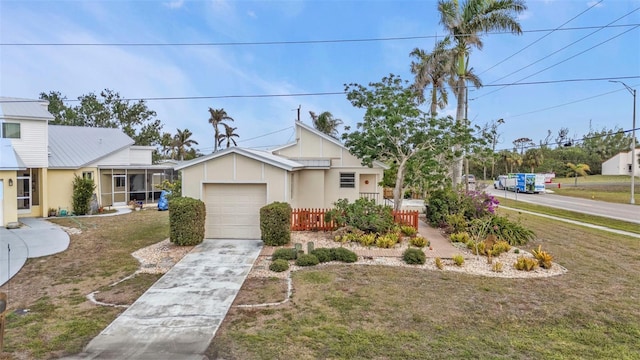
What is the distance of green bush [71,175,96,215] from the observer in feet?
59.7

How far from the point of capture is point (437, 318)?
5.83 meters

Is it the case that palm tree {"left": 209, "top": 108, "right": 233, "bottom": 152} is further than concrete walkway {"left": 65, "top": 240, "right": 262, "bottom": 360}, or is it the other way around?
palm tree {"left": 209, "top": 108, "right": 233, "bottom": 152}

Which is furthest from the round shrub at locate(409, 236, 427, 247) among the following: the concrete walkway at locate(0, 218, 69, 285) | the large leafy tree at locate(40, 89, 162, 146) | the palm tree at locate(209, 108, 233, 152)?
the palm tree at locate(209, 108, 233, 152)

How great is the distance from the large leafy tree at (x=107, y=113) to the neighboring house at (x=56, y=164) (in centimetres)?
1623

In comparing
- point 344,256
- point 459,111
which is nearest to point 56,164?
point 344,256

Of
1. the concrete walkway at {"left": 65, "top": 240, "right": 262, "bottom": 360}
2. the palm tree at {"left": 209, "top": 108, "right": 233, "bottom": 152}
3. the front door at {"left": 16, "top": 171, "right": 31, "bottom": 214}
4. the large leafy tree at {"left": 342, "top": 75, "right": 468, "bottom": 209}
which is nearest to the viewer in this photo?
the concrete walkway at {"left": 65, "top": 240, "right": 262, "bottom": 360}

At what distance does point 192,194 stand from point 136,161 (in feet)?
44.0

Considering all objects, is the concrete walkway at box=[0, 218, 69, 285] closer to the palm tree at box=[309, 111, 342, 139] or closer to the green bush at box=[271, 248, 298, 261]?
the green bush at box=[271, 248, 298, 261]

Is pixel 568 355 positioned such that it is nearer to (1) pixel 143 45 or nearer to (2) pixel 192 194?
(2) pixel 192 194

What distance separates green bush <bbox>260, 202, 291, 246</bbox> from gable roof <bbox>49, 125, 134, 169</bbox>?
1393 centimetres

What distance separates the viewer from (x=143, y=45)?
1502 cm

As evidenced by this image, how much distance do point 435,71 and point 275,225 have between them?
14.7m

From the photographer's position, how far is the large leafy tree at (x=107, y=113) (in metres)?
37.4

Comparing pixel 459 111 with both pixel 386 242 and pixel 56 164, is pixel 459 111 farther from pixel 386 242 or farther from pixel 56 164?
pixel 56 164
